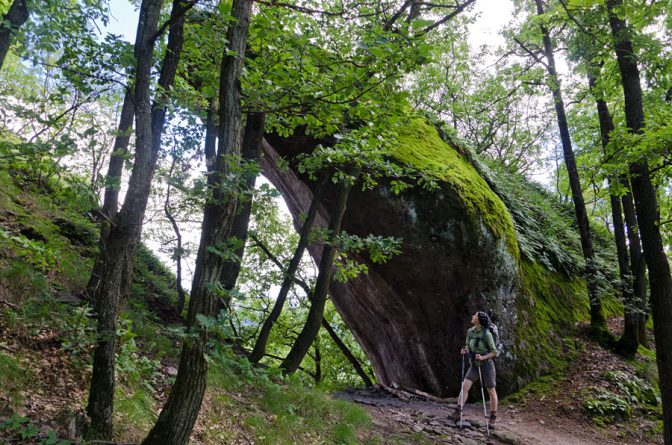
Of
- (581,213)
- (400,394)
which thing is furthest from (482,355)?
(581,213)

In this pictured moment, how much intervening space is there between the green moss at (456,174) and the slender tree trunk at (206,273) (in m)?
5.60

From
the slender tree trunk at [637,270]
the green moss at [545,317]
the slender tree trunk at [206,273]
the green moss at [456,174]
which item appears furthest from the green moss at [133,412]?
the slender tree trunk at [637,270]

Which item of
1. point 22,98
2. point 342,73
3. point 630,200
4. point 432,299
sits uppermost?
point 630,200

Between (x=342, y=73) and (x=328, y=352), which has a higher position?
(x=342, y=73)

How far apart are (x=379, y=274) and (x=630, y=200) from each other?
20.8 ft

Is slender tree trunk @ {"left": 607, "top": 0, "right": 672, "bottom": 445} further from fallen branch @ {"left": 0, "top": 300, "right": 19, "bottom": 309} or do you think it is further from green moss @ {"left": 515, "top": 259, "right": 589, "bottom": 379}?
fallen branch @ {"left": 0, "top": 300, "right": 19, "bottom": 309}

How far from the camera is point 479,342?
741cm

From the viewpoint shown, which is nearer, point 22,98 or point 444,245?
point 22,98

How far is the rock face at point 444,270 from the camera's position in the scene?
30.2ft

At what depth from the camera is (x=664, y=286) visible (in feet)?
20.0

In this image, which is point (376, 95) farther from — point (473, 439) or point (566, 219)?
point (566, 219)

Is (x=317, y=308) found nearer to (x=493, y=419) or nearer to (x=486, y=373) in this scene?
(x=486, y=373)

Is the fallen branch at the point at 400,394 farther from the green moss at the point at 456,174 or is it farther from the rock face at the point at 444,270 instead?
the green moss at the point at 456,174

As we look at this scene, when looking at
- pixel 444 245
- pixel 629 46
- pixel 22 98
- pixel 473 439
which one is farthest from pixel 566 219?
pixel 22 98
